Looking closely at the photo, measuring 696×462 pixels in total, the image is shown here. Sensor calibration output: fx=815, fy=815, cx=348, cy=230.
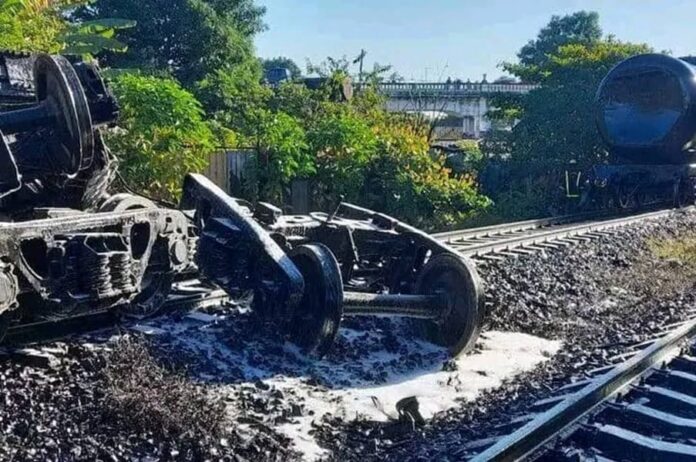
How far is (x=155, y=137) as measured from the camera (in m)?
12.9

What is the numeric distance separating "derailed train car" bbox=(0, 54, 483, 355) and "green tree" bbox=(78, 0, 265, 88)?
21972 mm

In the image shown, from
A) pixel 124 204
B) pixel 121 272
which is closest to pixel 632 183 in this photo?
pixel 124 204

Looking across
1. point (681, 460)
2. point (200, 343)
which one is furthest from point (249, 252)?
→ point (681, 460)

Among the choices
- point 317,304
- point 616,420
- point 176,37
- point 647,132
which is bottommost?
point 616,420

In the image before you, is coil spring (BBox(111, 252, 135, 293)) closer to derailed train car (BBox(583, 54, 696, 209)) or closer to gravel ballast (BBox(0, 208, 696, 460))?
gravel ballast (BBox(0, 208, 696, 460))

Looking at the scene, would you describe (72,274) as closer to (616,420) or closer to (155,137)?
(616,420)

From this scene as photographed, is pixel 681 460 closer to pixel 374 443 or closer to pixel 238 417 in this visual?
pixel 374 443

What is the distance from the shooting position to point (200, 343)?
5648 mm

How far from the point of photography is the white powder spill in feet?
16.1

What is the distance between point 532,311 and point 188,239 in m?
3.58

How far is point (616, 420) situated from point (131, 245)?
3.28 meters

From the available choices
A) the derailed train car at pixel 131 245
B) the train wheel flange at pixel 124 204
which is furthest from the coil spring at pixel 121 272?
the train wheel flange at pixel 124 204

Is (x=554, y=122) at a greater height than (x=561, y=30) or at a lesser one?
lesser

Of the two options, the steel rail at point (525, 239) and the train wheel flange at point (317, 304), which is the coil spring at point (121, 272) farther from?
the steel rail at point (525, 239)
